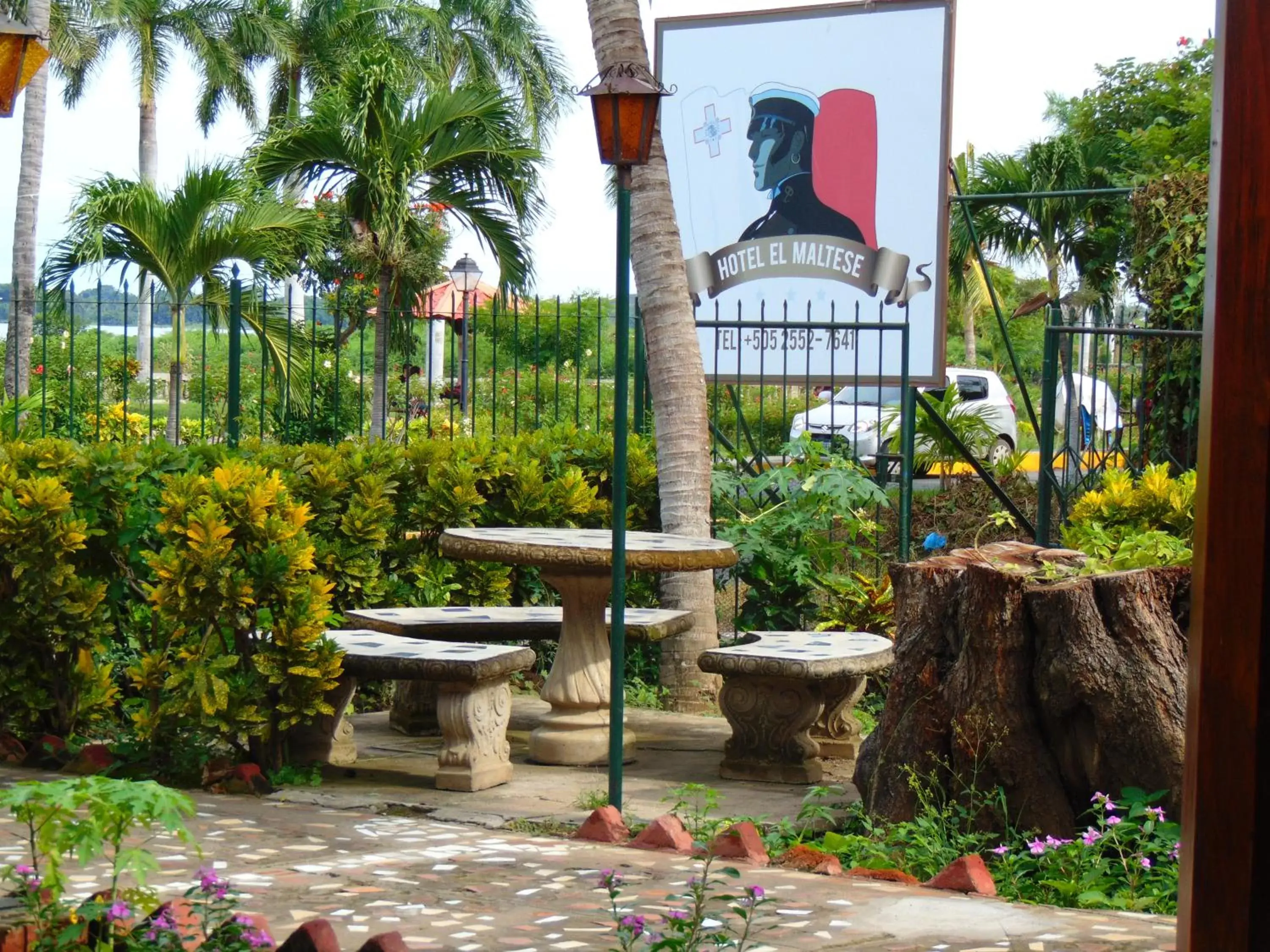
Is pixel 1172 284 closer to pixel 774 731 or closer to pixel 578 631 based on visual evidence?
pixel 774 731

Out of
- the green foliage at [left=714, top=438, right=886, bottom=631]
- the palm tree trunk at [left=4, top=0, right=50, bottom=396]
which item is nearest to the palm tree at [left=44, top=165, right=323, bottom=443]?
the green foliage at [left=714, top=438, right=886, bottom=631]

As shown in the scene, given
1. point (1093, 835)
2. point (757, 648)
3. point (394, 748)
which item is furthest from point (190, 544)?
point (1093, 835)

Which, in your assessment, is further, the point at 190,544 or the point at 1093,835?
the point at 190,544

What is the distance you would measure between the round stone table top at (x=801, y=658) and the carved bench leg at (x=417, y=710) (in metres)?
1.59

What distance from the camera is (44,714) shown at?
626 centimetres

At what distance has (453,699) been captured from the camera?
19.4 ft

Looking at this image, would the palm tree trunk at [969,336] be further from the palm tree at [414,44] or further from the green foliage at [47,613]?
A: the green foliage at [47,613]

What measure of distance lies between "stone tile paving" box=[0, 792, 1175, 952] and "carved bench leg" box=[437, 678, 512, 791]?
0.79 m

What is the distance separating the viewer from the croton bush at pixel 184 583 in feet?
18.5

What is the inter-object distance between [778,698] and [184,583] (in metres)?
2.54

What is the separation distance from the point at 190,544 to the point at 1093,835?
3.41 m

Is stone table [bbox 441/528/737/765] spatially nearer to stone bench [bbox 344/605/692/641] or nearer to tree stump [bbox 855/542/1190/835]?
stone bench [bbox 344/605/692/641]

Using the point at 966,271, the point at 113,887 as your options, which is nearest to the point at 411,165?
the point at 113,887

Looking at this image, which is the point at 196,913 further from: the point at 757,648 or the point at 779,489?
the point at 779,489
